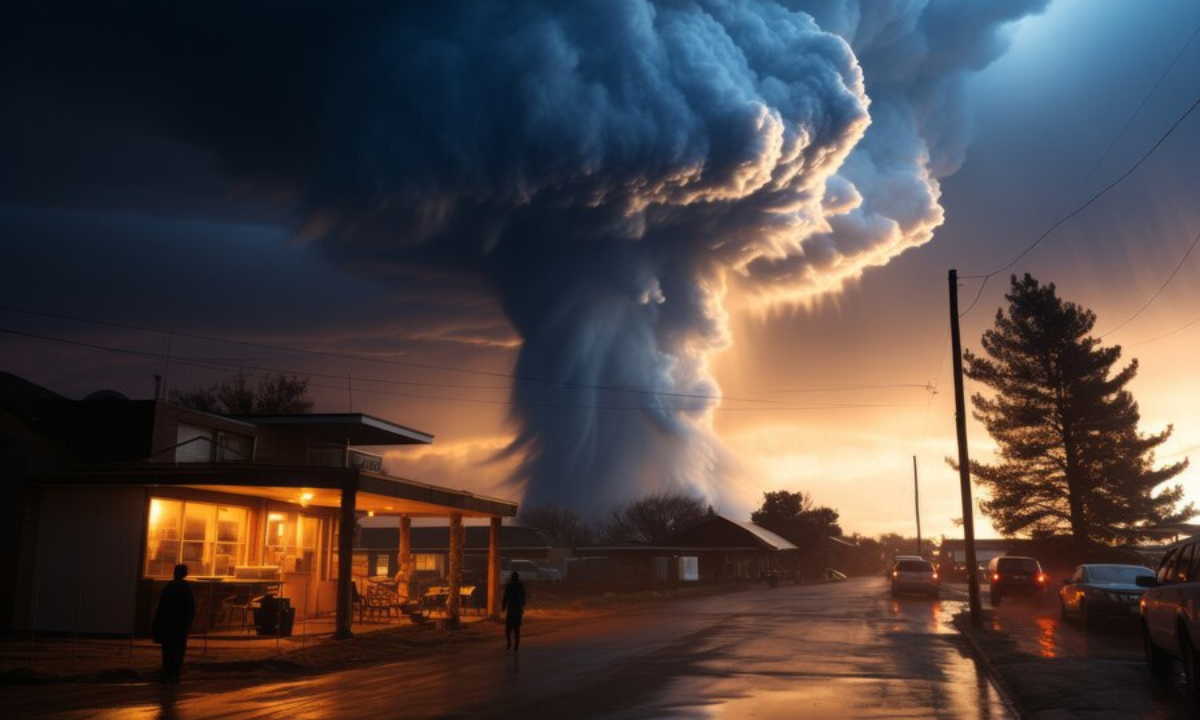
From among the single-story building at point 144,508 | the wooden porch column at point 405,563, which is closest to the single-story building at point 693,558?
the wooden porch column at point 405,563

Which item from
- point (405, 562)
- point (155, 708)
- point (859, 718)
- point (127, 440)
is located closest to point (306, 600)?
point (405, 562)

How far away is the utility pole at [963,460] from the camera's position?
25.0m

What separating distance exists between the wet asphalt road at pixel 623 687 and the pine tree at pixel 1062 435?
29199 millimetres

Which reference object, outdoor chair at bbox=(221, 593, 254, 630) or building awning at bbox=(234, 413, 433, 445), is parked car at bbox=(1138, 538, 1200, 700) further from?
building awning at bbox=(234, 413, 433, 445)

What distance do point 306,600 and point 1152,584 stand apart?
21.2 meters

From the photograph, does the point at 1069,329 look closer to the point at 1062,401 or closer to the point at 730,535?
the point at 1062,401

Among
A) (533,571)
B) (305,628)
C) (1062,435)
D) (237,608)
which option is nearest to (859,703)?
(305,628)

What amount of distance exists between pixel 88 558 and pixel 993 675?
1827 cm

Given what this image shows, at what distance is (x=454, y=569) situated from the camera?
27734 millimetres

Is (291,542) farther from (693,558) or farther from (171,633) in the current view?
(693,558)

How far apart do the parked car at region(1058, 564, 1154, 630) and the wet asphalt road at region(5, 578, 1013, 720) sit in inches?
129

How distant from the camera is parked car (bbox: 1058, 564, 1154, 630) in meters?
21.9

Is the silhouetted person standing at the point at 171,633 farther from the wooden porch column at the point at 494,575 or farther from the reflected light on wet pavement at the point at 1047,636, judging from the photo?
the wooden porch column at the point at 494,575

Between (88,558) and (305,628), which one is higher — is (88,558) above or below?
above
